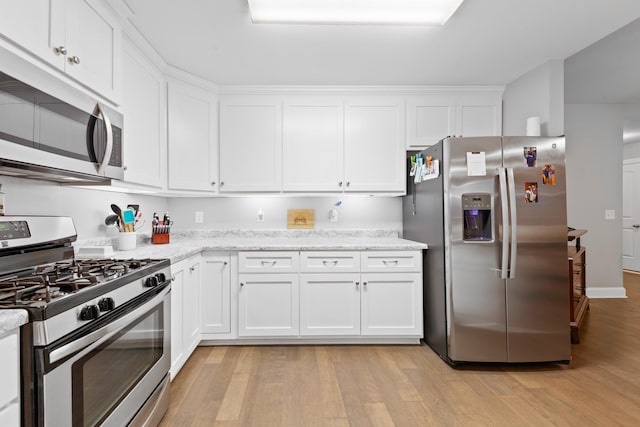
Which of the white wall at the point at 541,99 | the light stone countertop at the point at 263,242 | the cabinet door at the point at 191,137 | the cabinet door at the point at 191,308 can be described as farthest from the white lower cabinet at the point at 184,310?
the white wall at the point at 541,99

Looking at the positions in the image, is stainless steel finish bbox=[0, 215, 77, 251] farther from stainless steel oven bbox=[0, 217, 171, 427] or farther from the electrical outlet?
the electrical outlet

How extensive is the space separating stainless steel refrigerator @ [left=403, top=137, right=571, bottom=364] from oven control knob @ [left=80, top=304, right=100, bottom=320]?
223cm

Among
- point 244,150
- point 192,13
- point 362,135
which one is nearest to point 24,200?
point 192,13

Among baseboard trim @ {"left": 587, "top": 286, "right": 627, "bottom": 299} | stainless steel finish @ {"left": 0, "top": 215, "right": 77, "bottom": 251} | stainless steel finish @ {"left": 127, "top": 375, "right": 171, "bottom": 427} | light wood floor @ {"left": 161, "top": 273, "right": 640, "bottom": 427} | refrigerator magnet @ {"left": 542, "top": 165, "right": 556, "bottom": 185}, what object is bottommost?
light wood floor @ {"left": 161, "top": 273, "right": 640, "bottom": 427}

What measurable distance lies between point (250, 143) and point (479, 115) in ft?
7.37

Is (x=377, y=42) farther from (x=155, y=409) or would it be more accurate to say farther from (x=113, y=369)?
(x=155, y=409)

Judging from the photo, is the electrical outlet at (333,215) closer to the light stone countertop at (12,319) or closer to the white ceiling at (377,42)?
the white ceiling at (377,42)

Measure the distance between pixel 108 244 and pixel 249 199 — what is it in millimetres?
1401

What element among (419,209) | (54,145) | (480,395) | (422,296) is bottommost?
(480,395)

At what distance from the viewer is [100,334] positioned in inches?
50.3

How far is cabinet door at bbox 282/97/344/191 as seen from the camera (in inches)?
130

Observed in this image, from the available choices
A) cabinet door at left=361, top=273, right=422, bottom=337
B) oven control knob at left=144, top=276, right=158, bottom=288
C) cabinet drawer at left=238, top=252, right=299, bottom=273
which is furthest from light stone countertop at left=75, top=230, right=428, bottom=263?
oven control knob at left=144, top=276, right=158, bottom=288

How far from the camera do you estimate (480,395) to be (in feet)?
7.17

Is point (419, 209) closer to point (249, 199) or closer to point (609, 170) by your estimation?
point (249, 199)
